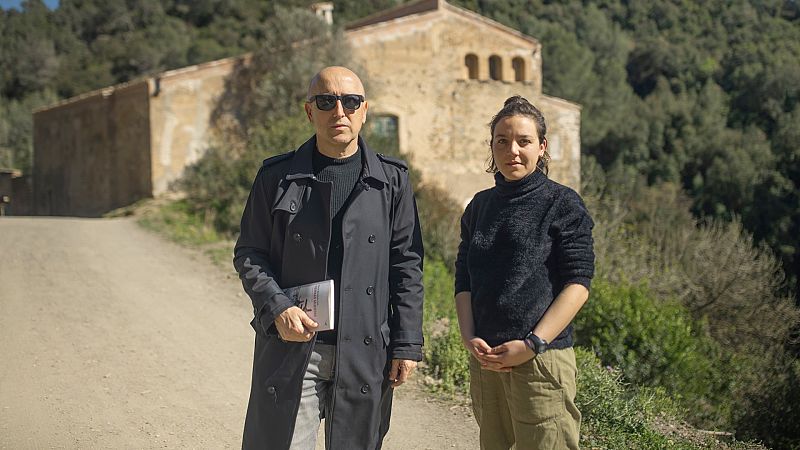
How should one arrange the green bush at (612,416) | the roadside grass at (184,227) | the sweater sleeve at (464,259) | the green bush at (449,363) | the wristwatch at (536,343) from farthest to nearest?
the roadside grass at (184,227)
the green bush at (449,363)
the green bush at (612,416)
the sweater sleeve at (464,259)
the wristwatch at (536,343)

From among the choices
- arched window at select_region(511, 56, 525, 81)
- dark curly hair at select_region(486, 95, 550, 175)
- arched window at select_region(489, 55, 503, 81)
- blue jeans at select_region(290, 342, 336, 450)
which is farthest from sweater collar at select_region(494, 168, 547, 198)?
arched window at select_region(511, 56, 525, 81)

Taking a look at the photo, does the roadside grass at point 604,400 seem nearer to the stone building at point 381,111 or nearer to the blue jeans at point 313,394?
the blue jeans at point 313,394

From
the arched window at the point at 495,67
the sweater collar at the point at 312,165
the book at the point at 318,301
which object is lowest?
the book at the point at 318,301

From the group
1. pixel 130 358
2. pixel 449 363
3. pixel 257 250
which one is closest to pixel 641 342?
pixel 449 363

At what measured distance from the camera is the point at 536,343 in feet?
8.70

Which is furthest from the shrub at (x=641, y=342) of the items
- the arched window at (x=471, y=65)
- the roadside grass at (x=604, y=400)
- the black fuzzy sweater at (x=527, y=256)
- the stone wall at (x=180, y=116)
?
the arched window at (x=471, y=65)

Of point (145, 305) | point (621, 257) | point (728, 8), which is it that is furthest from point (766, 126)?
point (145, 305)

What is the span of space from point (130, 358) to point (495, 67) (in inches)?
653

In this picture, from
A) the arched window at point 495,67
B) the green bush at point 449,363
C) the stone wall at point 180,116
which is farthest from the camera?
the arched window at point 495,67

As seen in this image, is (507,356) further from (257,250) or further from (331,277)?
(257,250)

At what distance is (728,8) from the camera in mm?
45344

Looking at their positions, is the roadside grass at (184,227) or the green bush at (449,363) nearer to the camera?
the green bush at (449,363)

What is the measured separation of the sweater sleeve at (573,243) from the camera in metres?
2.69

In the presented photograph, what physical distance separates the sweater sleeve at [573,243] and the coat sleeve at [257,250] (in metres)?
1.06
